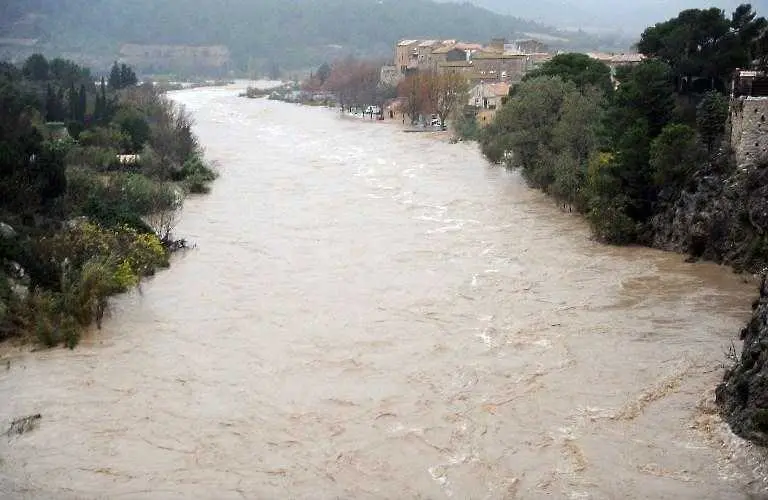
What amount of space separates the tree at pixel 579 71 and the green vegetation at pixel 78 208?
15.3 metres

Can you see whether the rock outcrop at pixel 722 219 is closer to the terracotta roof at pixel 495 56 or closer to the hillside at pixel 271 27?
the terracotta roof at pixel 495 56

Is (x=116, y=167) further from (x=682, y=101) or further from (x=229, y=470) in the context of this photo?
(x=229, y=470)

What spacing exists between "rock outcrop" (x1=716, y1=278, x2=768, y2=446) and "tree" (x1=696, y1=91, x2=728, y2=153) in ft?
32.0

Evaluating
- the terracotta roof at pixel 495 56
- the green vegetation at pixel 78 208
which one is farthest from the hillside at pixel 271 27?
the green vegetation at pixel 78 208

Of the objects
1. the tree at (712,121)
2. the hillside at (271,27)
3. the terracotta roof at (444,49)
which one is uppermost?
the hillside at (271,27)

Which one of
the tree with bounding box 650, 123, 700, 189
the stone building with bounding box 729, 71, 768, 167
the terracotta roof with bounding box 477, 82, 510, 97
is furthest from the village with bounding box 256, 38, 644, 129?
the stone building with bounding box 729, 71, 768, 167

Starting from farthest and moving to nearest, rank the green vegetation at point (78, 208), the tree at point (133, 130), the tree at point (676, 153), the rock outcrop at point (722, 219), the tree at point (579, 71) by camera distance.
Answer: the tree at point (133, 130)
the tree at point (579, 71)
the tree at point (676, 153)
the rock outcrop at point (722, 219)
the green vegetation at point (78, 208)

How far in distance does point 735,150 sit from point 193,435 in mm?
15216

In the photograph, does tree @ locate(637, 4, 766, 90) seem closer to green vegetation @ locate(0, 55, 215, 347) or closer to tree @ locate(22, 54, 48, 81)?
green vegetation @ locate(0, 55, 215, 347)

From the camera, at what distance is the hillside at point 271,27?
497 ft

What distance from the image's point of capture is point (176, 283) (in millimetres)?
20547

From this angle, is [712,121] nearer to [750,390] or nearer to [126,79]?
[750,390]

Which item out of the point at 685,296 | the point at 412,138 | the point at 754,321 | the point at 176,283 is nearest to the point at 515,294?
the point at 685,296

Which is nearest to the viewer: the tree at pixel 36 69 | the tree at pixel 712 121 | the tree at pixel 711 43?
the tree at pixel 712 121
